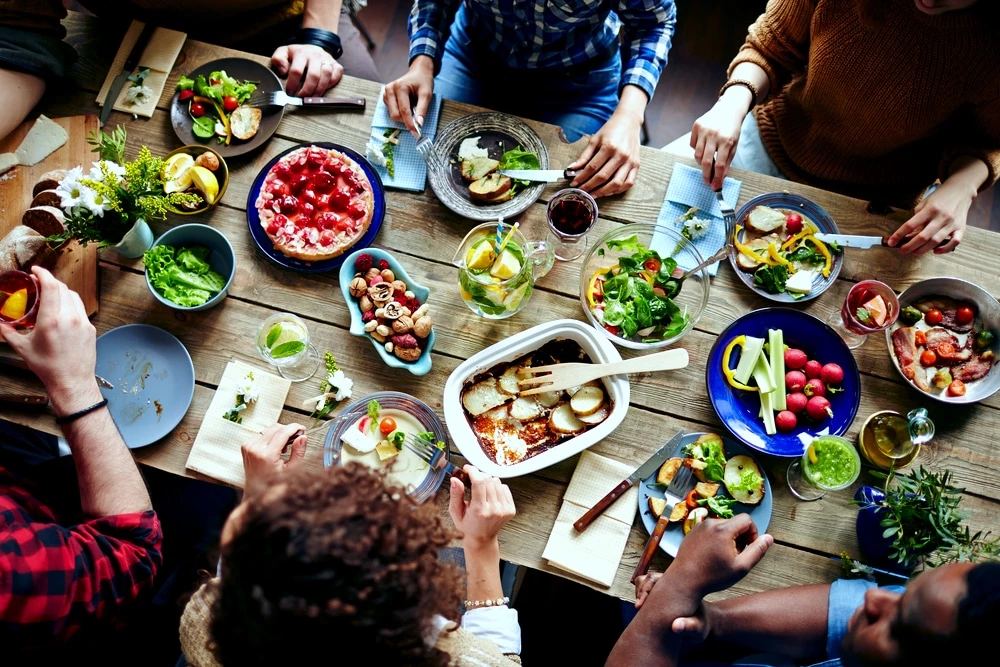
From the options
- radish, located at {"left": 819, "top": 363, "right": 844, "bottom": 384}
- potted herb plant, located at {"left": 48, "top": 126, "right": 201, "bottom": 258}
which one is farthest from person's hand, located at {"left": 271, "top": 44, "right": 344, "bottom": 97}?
radish, located at {"left": 819, "top": 363, "right": 844, "bottom": 384}

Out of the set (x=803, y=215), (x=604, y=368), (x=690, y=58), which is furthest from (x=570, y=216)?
(x=690, y=58)

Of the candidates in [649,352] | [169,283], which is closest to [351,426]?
[169,283]

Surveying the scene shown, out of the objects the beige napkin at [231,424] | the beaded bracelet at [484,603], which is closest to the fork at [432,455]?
the beaded bracelet at [484,603]

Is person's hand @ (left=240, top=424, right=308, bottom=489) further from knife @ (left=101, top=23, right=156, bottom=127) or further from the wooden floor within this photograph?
the wooden floor

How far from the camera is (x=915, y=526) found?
1.60 meters

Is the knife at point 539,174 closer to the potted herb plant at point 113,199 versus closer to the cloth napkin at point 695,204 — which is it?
the cloth napkin at point 695,204

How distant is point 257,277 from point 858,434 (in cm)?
196

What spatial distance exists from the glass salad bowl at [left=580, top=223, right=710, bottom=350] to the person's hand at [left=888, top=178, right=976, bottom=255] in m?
0.66

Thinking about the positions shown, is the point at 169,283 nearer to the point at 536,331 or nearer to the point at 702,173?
the point at 536,331

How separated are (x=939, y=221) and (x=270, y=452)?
2141mm

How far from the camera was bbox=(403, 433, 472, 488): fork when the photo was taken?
5.84ft

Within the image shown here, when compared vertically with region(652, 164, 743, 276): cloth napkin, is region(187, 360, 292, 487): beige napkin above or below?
below

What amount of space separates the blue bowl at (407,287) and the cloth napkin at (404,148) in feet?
0.94

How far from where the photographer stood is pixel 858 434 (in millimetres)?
1836
